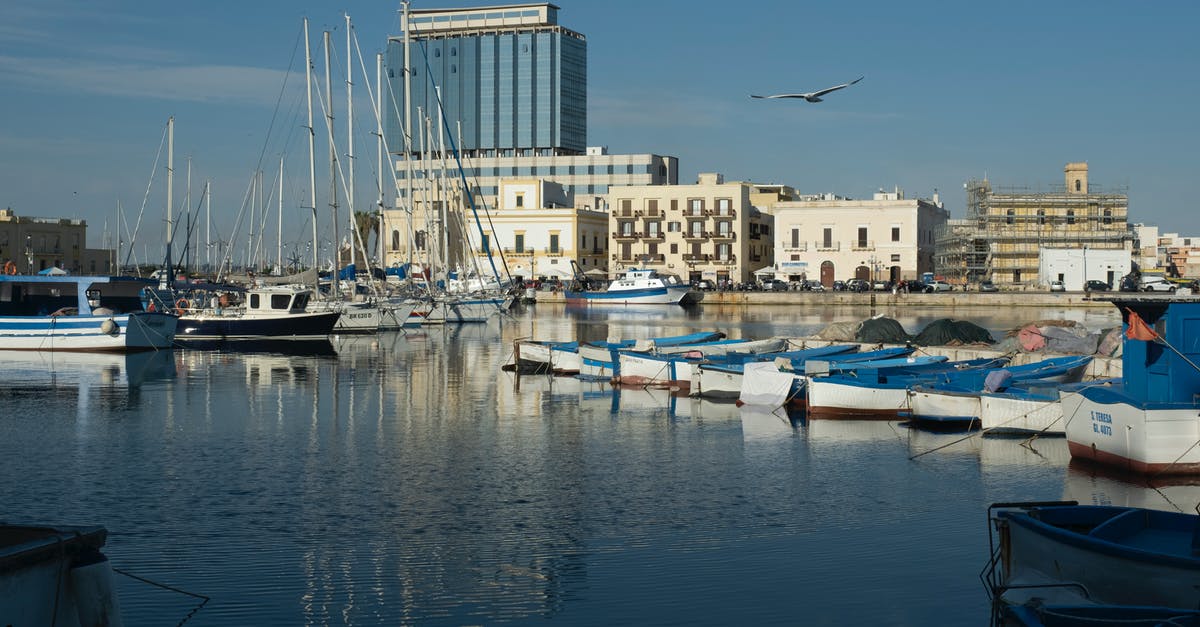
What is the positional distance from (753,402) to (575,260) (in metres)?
77.2

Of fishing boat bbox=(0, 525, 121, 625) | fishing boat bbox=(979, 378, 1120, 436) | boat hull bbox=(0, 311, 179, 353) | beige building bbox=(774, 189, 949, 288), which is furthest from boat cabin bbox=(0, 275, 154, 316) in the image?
beige building bbox=(774, 189, 949, 288)

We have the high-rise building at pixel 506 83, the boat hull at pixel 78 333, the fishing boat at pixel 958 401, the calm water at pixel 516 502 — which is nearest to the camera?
the calm water at pixel 516 502

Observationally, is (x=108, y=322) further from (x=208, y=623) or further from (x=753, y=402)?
(x=208, y=623)

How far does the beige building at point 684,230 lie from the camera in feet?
345

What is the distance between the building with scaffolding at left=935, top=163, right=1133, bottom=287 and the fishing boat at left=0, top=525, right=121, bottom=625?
9102 cm

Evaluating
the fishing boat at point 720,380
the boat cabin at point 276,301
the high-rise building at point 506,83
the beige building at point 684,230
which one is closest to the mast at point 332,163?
the boat cabin at point 276,301

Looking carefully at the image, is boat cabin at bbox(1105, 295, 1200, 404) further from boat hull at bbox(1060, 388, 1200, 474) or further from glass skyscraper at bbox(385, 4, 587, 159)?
glass skyscraper at bbox(385, 4, 587, 159)

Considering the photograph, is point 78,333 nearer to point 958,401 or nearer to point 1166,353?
point 958,401

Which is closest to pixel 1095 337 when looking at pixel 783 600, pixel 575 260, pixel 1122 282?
pixel 783 600

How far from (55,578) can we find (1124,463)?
1629 cm

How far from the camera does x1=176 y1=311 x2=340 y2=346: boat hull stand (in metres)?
52.8

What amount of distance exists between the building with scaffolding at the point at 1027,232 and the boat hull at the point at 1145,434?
251ft

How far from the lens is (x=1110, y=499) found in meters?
18.3

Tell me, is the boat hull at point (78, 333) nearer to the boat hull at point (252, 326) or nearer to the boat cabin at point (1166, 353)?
the boat hull at point (252, 326)
